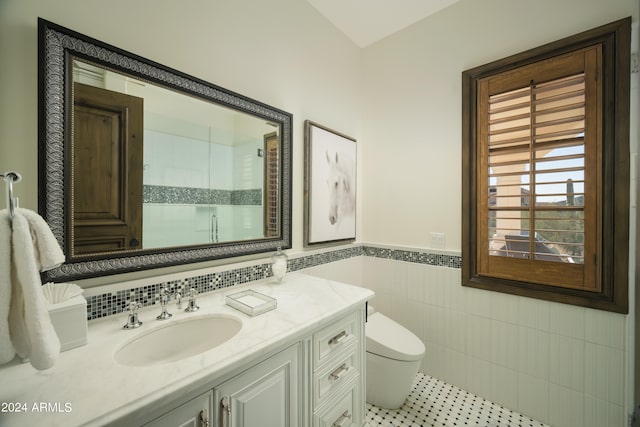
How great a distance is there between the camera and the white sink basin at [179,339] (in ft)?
2.86

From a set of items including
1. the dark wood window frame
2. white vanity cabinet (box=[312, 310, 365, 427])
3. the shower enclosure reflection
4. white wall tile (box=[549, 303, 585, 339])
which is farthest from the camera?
white wall tile (box=[549, 303, 585, 339])

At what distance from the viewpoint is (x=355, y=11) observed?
183cm

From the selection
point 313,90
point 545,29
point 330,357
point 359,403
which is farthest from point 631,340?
point 313,90

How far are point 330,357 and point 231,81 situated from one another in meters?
1.38

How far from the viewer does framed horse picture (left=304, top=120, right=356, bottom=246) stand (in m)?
1.73

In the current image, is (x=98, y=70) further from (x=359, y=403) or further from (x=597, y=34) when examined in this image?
(x=597, y=34)

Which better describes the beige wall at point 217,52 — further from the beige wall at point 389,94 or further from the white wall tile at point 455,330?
the white wall tile at point 455,330

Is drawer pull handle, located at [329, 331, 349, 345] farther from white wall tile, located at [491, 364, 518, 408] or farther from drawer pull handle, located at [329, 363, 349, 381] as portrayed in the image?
white wall tile, located at [491, 364, 518, 408]

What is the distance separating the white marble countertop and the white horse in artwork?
984 millimetres

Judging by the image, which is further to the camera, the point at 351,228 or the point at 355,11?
the point at 351,228

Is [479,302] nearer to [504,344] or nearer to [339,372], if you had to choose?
[504,344]

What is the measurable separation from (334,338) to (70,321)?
0.88m

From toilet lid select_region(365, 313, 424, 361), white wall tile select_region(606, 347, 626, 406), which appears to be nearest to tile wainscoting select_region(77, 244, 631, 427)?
white wall tile select_region(606, 347, 626, 406)

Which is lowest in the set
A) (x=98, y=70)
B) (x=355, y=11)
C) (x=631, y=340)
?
(x=631, y=340)
